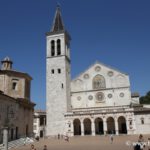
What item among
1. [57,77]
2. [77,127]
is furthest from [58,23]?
[77,127]

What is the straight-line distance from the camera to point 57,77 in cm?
5497

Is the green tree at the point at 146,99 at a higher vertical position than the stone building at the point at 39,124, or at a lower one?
higher

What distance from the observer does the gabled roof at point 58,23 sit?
5943 cm

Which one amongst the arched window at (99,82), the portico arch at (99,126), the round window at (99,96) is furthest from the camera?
the arched window at (99,82)

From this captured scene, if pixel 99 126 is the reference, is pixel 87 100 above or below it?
above

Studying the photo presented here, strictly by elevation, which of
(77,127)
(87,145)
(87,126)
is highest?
(87,126)

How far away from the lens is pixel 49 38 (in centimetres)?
5919

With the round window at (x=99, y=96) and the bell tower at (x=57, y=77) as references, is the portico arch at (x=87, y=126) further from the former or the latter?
the bell tower at (x=57, y=77)

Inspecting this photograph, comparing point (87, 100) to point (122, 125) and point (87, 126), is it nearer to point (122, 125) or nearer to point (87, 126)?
point (87, 126)

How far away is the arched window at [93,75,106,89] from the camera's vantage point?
55.3m

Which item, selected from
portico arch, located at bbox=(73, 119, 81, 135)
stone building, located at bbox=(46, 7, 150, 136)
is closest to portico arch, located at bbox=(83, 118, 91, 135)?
stone building, located at bbox=(46, 7, 150, 136)

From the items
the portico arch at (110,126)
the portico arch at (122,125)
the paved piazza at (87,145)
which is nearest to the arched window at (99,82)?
the portico arch at (110,126)

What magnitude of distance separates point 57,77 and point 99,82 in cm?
942

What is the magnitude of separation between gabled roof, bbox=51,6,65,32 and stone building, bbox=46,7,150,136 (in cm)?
34
